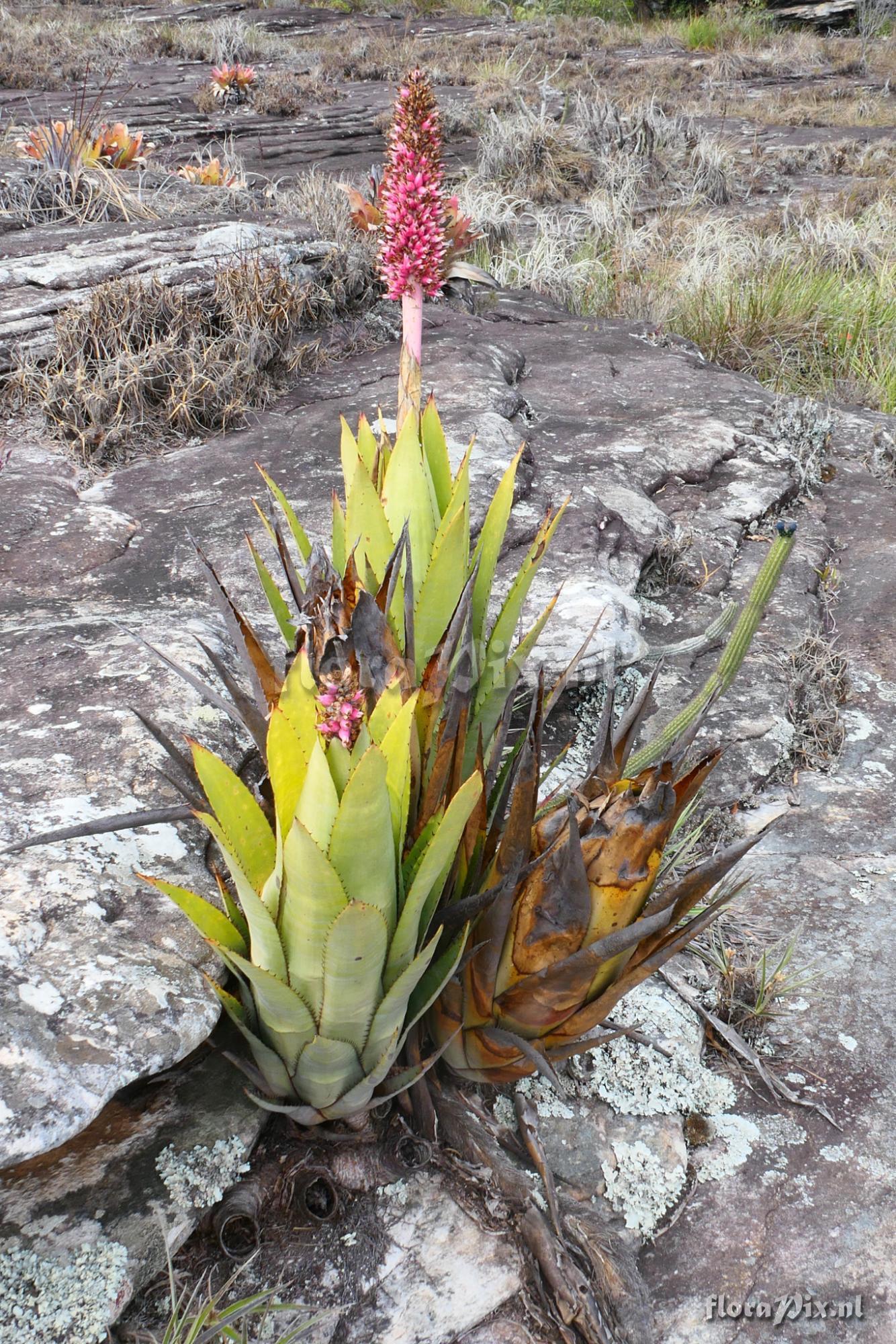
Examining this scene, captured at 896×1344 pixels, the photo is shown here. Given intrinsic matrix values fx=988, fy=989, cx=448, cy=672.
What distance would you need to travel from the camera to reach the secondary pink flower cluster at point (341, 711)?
117 cm

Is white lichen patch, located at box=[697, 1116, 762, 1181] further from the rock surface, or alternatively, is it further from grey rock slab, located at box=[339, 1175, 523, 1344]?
grey rock slab, located at box=[339, 1175, 523, 1344]

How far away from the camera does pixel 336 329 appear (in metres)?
4.72

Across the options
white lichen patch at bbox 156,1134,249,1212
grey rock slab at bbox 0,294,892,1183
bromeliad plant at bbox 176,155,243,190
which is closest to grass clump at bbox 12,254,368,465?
grey rock slab at bbox 0,294,892,1183

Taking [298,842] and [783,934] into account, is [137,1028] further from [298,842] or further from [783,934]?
[783,934]

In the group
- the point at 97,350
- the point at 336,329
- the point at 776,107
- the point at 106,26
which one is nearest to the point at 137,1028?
the point at 97,350

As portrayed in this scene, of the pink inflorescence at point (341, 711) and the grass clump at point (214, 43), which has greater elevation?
the grass clump at point (214, 43)

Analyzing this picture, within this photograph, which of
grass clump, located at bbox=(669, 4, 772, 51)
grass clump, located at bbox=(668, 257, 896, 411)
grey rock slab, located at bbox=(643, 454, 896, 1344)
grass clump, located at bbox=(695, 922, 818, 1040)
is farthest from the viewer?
grass clump, located at bbox=(669, 4, 772, 51)

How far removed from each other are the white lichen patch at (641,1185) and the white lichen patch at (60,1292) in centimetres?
79

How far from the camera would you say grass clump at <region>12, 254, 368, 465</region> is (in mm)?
3617

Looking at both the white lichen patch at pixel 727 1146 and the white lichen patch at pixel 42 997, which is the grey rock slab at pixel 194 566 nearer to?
the white lichen patch at pixel 42 997

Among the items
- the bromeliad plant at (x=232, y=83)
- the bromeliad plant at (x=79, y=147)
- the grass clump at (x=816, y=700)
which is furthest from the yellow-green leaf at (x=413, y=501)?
the bromeliad plant at (x=232, y=83)

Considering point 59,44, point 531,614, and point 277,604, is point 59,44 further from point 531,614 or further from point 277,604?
point 277,604

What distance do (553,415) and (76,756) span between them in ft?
9.40

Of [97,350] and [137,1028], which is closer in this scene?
[137,1028]
